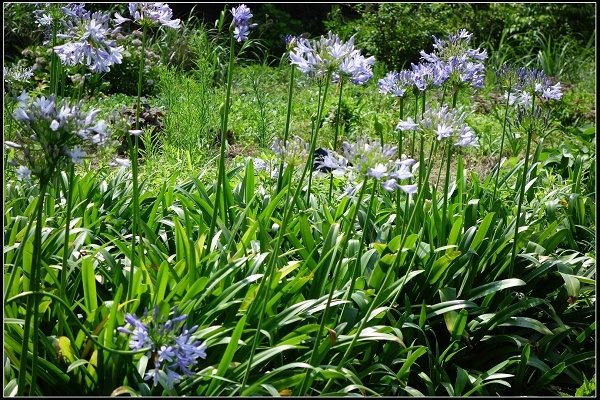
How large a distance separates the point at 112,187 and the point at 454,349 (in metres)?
1.97

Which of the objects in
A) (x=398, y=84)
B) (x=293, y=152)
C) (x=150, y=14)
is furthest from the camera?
(x=398, y=84)

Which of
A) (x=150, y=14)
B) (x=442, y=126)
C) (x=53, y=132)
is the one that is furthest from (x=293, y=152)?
(x=53, y=132)

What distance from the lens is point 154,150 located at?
20.0 ft

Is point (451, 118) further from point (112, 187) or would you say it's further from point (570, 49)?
point (570, 49)

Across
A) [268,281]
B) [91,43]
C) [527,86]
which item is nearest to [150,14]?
[91,43]

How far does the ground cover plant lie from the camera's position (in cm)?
233

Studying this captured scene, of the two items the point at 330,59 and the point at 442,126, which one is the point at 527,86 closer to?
the point at 442,126

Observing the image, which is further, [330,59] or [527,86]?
[527,86]

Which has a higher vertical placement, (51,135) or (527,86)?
(527,86)

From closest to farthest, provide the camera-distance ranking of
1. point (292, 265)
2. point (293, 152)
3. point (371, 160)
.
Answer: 1. point (371, 160)
2. point (293, 152)
3. point (292, 265)

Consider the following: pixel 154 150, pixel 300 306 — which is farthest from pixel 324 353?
pixel 154 150

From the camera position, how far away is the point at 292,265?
3.02 meters

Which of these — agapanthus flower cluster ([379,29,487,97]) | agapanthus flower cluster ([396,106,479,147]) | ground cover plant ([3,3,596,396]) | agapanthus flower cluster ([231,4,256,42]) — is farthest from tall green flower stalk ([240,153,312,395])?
agapanthus flower cluster ([379,29,487,97])

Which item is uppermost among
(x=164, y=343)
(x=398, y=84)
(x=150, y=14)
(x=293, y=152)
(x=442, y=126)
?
(x=150, y=14)
